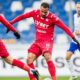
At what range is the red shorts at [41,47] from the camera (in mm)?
12320

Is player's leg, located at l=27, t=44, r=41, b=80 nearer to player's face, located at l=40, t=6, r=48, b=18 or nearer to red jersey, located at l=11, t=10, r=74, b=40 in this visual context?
red jersey, located at l=11, t=10, r=74, b=40

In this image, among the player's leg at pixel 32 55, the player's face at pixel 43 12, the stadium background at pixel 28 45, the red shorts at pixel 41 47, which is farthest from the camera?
the stadium background at pixel 28 45

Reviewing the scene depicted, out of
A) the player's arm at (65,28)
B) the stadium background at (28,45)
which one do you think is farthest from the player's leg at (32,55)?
the stadium background at (28,45)

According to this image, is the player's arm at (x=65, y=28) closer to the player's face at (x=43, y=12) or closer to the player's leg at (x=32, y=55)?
the player's face at (x=43, y=12)

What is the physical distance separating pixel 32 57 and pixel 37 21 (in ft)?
2.70

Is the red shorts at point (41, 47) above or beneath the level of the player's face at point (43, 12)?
beneath

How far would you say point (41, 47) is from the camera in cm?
1236

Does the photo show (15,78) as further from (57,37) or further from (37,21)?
(37,21)

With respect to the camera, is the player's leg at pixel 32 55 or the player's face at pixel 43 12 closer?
the player's face at pixel 43 12

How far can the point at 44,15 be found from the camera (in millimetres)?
12273

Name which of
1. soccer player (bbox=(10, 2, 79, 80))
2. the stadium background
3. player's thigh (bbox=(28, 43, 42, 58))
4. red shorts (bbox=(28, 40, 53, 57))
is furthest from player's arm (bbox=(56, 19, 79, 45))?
the stadium background

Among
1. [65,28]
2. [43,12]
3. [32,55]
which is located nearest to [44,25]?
[43,12]

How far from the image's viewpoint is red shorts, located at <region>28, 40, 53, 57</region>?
12.3 meters

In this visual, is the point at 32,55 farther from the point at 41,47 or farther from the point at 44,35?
the point at 44,35
